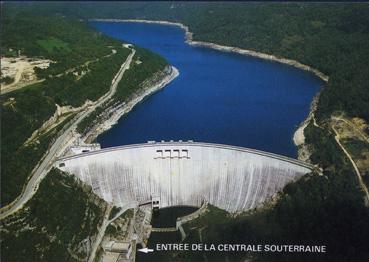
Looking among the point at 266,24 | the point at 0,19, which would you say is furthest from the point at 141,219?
the point at 266,24

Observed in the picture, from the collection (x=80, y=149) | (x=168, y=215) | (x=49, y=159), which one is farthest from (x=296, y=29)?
(x=49, y=159)

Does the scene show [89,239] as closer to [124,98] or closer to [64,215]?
[64,215]

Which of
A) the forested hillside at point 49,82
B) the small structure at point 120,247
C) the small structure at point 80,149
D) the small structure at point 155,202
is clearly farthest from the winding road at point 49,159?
the small structure at point 155,202

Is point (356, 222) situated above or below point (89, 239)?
above

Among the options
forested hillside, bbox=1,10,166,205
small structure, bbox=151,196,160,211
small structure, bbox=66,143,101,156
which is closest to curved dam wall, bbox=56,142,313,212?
small structure, bbox=151,196,160,211

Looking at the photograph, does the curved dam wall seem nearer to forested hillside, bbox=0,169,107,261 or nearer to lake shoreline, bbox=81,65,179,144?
forested hillside, bbox=0,169,107,261

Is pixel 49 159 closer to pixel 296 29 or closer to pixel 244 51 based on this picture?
pixel 244 51

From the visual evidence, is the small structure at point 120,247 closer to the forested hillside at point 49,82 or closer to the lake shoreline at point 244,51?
the forested hillside at point 49,82
